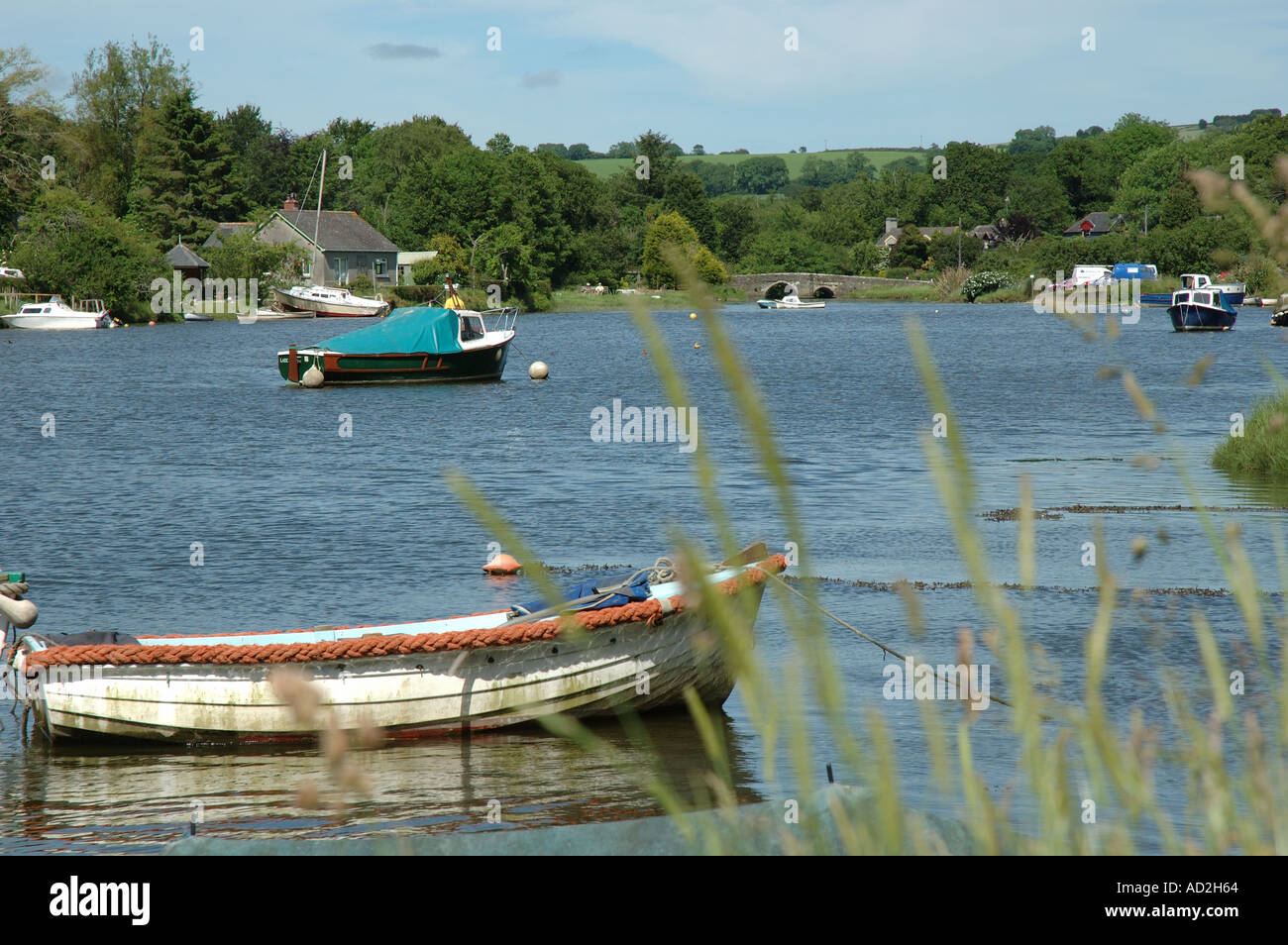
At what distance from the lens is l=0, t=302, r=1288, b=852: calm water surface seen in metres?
9.25

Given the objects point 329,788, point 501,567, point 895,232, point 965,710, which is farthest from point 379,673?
point 895,232

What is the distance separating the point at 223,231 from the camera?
351 ft

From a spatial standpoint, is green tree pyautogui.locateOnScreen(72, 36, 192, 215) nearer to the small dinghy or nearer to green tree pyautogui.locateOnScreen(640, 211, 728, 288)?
green tree pyautogui.locateOnScreen(640, 211, 728, 288)

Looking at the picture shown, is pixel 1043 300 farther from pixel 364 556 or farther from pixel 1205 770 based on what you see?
pixel 364 556

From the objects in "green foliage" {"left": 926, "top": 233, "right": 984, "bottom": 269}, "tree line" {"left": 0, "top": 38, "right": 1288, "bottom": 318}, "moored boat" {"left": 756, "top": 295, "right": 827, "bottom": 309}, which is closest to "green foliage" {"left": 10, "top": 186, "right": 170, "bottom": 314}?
"tree line" {"left": 0, "top": 38, "right": 1288, "bottom": 318}

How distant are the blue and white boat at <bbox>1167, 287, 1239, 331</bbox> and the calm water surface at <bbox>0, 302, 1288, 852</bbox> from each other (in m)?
20.1

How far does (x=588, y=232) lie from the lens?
135500mm

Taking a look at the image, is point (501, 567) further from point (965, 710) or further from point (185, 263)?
point (185, 263)

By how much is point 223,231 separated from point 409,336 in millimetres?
70586

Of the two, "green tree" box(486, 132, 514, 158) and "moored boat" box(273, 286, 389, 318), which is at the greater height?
"green tree" box(486, 132, 514, 158)

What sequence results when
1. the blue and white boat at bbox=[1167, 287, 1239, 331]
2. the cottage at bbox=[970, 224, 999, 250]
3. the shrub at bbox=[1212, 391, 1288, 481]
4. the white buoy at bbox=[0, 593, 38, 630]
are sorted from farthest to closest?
1. the cottage at bbox=[970, 224, 999, 250]
2. the blue and white boat at bbox=[1167, 287, 1239, 331]
3. the shrub at bbox=[1212, 391, 1288, 481]
4. the white buoy at bbox=[0, 593, 38, 630]

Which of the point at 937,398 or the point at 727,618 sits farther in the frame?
the point at 937,398
